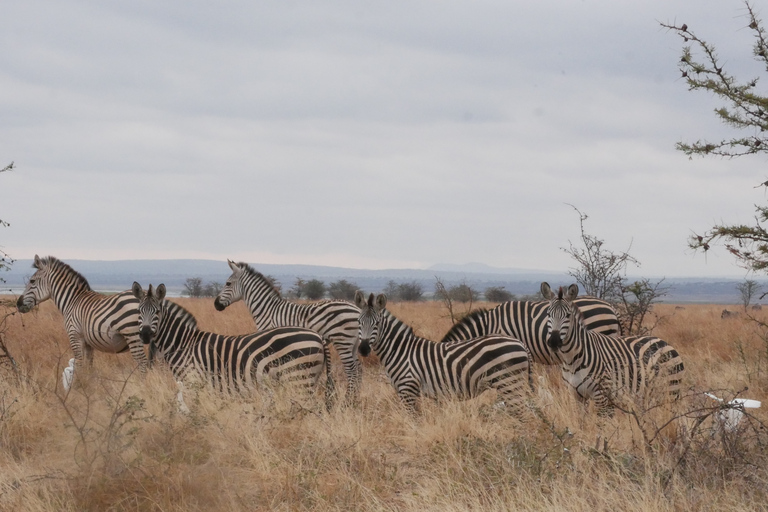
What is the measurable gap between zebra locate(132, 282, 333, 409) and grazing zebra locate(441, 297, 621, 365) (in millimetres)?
2395

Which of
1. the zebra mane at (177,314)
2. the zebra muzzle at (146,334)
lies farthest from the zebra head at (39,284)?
the zebra muzzle at (146,334)

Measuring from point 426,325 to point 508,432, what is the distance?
11.5 m

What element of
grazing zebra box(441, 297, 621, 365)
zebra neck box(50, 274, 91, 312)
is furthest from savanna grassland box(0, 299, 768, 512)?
zebra neck box(50, 274, 91, 312)

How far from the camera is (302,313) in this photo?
11.8m

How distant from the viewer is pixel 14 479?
609cm

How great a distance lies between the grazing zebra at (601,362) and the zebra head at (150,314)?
4.69m

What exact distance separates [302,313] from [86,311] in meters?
3.35

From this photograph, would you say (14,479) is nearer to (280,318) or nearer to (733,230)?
(280,318)

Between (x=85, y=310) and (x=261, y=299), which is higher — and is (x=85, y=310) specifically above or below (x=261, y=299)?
below

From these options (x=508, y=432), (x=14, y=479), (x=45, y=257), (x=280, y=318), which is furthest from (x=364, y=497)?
(x=45, y=257)

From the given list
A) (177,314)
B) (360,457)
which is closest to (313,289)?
(177,314)

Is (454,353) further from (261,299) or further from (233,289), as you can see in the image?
(233,289)

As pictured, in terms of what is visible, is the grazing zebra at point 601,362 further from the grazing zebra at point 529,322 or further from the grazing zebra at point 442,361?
the grazing zebra at point 529,322

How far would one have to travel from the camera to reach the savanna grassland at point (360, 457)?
5.33 m
